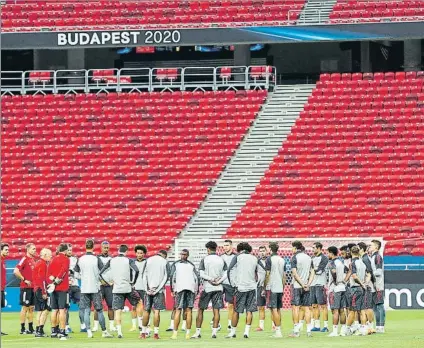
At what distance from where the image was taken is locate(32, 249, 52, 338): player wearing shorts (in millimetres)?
20406

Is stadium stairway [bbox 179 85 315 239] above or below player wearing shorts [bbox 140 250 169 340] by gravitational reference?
above

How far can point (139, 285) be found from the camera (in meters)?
21.6

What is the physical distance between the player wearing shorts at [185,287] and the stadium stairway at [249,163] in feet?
46.3

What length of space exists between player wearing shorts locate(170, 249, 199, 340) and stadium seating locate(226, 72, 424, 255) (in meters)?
12.3

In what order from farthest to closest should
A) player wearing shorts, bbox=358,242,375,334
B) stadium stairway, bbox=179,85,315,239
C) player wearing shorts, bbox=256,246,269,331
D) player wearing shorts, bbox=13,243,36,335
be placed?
stadium stairway, bbox=179,85,315,239, player wearing shorts, bbox=256,246,269,331, player wearing shorts, bbox=13,243,36,335, player wearing shorts, bbox=358,242,375,334

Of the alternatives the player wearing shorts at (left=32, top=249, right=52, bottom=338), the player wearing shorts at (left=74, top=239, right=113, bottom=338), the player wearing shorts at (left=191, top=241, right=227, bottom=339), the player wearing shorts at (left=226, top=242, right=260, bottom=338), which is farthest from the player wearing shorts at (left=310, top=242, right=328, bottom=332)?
the player wearing shorts at (left=32, top=249, right=52, bottom=338)

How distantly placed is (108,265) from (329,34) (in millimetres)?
18961

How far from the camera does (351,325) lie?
68.1 feet

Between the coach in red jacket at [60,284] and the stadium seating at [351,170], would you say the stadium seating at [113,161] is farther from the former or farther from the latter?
the coach in red jacket at [60,284]

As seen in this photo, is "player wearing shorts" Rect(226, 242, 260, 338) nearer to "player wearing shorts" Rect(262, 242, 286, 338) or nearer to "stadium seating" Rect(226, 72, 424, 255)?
"player wearing shorts" Rect(262, 242, 286, 338)

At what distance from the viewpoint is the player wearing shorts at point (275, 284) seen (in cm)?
1970

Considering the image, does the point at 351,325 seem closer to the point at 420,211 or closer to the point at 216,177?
the point at 420,211

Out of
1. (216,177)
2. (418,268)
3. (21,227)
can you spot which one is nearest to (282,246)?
(418,268)

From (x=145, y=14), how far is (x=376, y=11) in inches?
331
